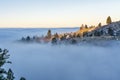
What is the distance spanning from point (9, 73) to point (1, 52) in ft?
5.79

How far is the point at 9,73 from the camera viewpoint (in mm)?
26531

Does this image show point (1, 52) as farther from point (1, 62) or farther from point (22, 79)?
point (22, 79)

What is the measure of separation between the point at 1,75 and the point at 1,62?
105 centimetres

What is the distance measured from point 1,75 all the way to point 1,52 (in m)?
1.56

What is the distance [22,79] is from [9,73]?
960 millimetres

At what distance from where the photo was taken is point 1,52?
25.5 m

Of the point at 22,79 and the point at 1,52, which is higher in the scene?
the point at 1,52

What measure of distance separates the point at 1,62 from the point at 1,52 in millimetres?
638

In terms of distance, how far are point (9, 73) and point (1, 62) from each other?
4.69ft

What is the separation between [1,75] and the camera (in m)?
26.0

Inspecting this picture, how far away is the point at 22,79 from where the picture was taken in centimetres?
2636

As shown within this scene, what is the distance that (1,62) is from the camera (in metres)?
25.4

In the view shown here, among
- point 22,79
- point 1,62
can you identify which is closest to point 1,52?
point 1,62
